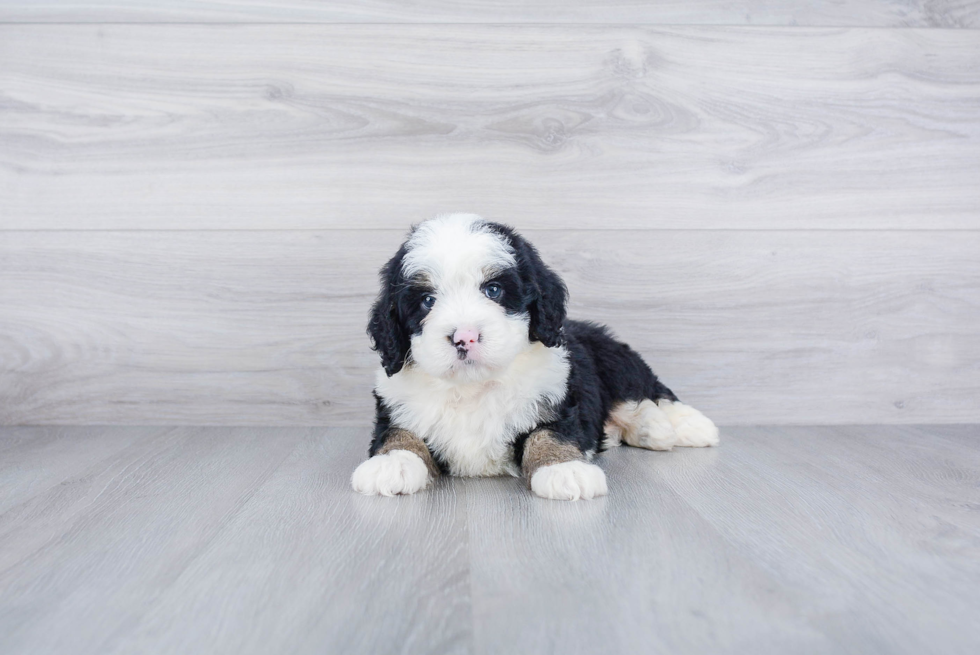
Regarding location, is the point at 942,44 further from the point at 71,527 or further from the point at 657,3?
the point at 71,527

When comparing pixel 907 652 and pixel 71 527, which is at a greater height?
pixel 907 652

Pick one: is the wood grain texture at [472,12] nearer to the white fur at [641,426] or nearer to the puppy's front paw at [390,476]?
the white fur at [641,426]

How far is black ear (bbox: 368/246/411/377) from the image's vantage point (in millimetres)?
1779

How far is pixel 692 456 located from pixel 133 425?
1779 millimetres

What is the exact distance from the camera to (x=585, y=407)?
1961mm

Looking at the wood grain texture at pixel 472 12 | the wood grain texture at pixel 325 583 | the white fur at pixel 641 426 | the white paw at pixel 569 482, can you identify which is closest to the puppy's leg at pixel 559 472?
the white paw at pixel 569 482

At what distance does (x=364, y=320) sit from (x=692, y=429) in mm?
1070

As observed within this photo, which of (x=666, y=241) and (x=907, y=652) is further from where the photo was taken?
(x=666, y=241)

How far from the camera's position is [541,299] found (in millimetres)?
1777

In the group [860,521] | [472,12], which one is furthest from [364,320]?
[860,521]

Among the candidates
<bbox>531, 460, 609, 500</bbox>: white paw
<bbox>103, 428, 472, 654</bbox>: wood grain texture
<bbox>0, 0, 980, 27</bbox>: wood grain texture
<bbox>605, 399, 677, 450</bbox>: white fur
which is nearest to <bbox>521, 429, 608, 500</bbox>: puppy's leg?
<bbox>531, 460, 609, 500</bbox>: white paw

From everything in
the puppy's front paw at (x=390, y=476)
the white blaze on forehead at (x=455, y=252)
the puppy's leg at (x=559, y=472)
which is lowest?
the puppy's front paw at (x=390, y=476)

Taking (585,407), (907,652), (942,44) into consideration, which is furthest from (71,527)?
(942,44)

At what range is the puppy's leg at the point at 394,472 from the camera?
5.57 feet
